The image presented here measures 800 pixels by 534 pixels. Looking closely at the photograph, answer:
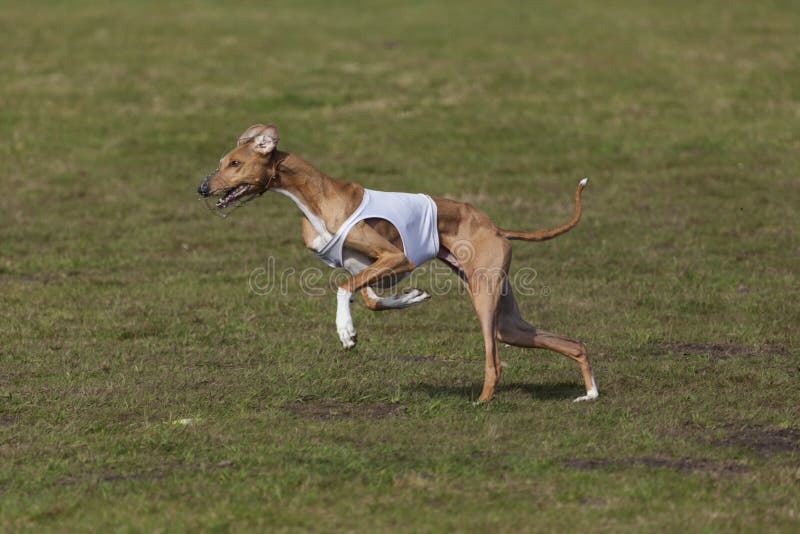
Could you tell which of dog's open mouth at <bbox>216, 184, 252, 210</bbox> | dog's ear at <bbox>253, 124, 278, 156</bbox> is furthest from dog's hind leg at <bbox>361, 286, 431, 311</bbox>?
dog's ear at <bbox>253, 124, 278, 156</bbox>

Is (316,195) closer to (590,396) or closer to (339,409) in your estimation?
(339,409)

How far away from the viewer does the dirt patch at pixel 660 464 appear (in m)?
8.38

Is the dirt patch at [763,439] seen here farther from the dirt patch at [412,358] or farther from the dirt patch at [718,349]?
the dirt patch at [412,358]

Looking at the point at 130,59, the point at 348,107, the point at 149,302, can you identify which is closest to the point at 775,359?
the point at 149,302

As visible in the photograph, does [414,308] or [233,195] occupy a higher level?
[233,195]

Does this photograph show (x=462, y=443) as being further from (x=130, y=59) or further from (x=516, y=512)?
(x=130, y=59)

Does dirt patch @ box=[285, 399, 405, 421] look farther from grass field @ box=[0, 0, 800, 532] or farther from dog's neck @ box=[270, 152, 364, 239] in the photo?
dog's neck @ box=[270, 152, 364, 239]

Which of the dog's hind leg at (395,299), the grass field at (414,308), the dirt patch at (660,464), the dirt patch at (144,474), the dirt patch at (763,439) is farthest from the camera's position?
the dog's hind leg at (395,299)

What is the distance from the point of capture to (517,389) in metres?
10.6

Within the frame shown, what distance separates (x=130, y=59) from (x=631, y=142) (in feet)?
41.5

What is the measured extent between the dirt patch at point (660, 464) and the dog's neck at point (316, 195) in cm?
265

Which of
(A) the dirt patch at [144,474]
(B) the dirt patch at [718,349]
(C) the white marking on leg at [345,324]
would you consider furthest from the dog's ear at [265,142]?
(B) the dirt patch at [718,349]

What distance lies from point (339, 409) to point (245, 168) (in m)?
2.12

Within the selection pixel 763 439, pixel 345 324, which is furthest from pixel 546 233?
pixel 763 439
